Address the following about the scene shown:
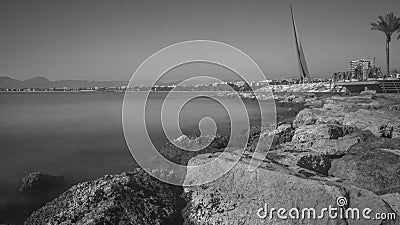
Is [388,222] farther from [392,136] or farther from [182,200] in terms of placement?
[392,136]

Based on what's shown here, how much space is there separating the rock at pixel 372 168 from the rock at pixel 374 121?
8.00 feet

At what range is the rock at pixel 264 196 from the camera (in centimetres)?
430

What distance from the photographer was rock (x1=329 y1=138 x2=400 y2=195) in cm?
567

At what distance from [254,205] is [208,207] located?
83 cm

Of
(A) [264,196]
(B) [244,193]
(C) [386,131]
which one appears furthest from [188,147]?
(C) [386,131]

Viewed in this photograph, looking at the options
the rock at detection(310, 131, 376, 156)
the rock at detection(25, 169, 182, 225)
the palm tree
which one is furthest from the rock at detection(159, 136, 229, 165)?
the palm tree

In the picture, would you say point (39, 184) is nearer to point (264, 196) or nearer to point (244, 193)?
point (244, 193)

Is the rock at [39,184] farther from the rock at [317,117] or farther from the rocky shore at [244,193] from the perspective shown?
the rock at [317,117]
